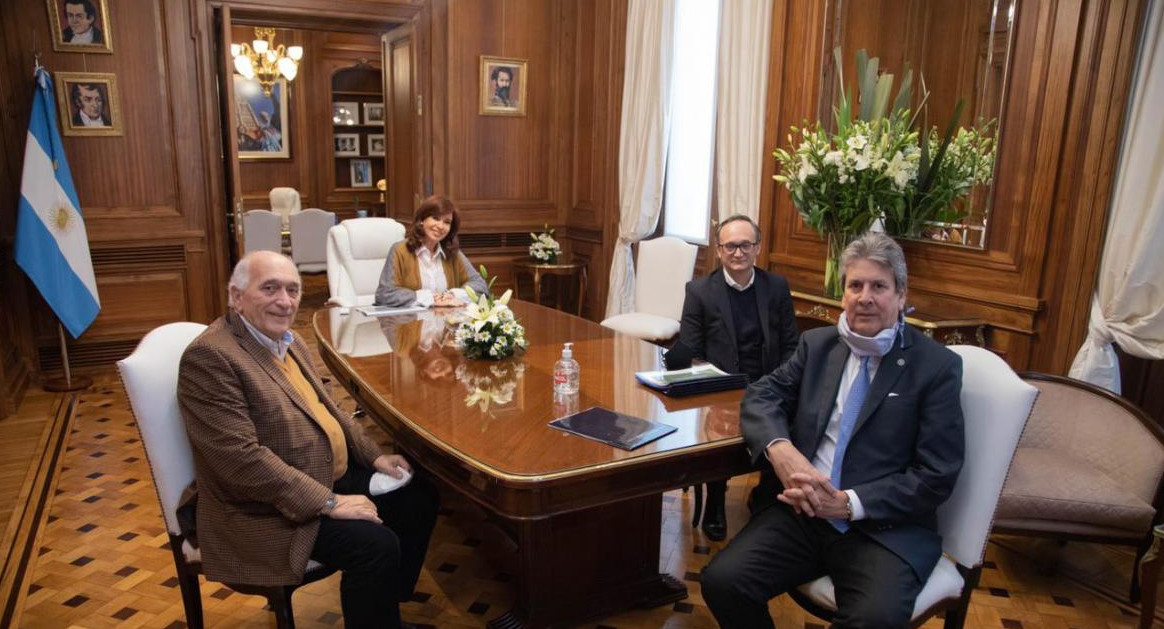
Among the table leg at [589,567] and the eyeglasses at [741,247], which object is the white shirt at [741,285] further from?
the table leg at [589,567]

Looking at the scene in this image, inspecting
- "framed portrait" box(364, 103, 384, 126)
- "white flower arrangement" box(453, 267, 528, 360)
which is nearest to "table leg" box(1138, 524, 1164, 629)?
"white flower arrangement" box(453, 267, 528, 360)

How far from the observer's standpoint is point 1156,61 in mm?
2867

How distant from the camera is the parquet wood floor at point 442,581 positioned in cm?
255

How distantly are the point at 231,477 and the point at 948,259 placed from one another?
10.4 feet

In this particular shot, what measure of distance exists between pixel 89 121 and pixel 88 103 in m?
0.11

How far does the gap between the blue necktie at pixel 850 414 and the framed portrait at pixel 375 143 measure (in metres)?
9.14

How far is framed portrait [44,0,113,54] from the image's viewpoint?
16.1ft

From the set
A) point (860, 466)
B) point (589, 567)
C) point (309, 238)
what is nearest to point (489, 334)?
point (589, 567)

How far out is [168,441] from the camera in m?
2.02

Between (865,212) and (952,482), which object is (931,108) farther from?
(952,482)

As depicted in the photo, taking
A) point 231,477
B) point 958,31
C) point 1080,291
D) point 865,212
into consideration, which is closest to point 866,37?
point 958,31

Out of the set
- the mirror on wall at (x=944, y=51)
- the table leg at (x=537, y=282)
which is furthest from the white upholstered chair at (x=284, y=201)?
the mirror on wall at (x=944, y=51)

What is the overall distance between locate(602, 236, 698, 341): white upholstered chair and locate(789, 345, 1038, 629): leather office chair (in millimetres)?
2529

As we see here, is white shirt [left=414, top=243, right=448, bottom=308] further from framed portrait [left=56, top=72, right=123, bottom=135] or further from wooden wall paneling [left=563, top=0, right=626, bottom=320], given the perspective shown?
framed portrait [left=56, top=72, right=123, bottom=135]
